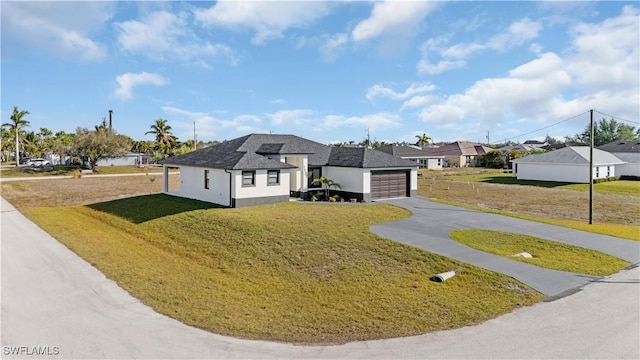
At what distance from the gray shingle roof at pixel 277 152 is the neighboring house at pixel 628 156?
41.7 metres

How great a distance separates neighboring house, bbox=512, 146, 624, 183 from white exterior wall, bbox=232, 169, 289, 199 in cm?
3894

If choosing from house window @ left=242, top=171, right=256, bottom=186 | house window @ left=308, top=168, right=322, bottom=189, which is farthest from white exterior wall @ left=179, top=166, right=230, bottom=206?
house window @ left=308, top=168, right=322, bottom=189

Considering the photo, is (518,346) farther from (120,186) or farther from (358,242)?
(120,186)

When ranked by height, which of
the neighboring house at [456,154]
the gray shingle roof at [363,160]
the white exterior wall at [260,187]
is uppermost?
the neighboring house at [456,154]

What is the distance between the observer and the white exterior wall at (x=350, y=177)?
27.2 m

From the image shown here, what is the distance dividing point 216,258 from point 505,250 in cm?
1176

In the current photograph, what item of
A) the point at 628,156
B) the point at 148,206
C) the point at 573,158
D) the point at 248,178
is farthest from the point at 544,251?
the point at 628,156

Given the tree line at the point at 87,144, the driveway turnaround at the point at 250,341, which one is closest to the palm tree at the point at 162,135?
the tree line at the point at 87,144

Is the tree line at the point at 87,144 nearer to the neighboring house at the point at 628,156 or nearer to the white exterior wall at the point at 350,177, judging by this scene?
the white exterior wall at the point at 350,177

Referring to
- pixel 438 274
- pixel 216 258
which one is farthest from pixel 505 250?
pixel 216 258

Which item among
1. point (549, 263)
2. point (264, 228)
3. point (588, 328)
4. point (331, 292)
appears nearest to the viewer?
Result: point (588, 328)

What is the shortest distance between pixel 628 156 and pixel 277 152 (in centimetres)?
5380

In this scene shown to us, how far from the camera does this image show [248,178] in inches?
954

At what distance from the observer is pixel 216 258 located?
1625 centimetres
